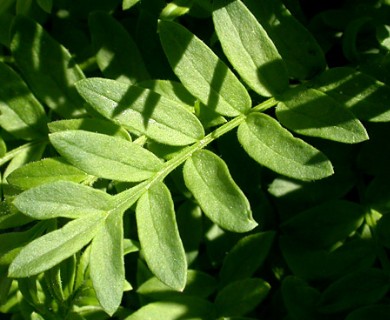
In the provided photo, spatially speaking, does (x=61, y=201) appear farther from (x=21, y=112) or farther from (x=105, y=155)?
(x=21, y=112)

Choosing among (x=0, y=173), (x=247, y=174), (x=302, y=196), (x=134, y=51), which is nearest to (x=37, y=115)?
(x=0, y=173)

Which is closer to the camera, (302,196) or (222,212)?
(222,212)

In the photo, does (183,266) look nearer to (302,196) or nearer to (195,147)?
(195,147)

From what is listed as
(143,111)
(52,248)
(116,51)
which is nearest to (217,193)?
(143,111)

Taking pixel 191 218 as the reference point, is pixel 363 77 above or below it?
above

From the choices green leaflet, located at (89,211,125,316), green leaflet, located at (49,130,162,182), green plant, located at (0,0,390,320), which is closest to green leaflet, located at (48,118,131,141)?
green plant, located at (0,0,390,320)

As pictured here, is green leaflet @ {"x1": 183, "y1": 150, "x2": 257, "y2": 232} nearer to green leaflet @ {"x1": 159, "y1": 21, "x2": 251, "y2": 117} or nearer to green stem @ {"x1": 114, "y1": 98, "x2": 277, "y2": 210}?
green stem @ {"x1": 114, "y1": 98, "x2": 277, "y2": 210}
